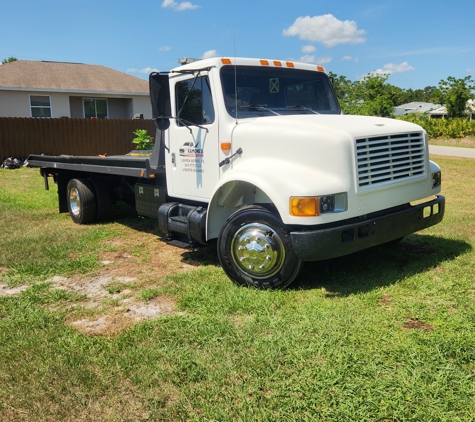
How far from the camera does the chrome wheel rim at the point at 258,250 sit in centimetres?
454

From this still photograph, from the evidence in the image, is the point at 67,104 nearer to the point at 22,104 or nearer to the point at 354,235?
the point at 22,104

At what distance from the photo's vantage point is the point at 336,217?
4.27 metres

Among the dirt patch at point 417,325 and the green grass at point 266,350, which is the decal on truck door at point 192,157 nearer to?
the green grass at point 266,350

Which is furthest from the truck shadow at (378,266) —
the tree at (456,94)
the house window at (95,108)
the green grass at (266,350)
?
the tree at (456,94)

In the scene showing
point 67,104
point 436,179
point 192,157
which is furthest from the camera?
point 67,104

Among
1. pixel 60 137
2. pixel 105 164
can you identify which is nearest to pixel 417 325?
pixel 105 164

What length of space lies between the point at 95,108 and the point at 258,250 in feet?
77.0

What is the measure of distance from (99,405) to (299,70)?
171 inches

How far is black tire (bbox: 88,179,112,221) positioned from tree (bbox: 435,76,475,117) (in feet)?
123

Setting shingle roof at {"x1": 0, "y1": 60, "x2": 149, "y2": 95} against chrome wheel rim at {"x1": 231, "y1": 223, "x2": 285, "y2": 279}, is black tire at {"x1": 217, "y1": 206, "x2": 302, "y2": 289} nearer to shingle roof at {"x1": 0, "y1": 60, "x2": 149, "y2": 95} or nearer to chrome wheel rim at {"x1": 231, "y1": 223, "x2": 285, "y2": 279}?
chrome wheel rim at {"x1": 231, "y1": 223, "x2": 285, "y2": 279}

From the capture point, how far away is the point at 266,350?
3475mm

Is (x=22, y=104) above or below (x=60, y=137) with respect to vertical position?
above

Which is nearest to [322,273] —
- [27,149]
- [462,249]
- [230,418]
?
[462,249]

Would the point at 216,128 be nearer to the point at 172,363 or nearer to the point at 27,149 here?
the point at 172,363
